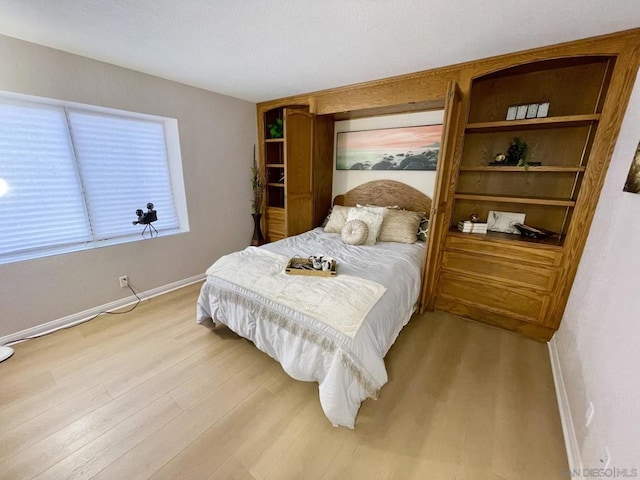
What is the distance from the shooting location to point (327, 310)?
4.69 ft

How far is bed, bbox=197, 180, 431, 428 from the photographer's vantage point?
4.39ft

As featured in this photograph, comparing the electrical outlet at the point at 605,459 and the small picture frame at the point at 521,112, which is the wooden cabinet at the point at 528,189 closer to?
the small picture frame at the point at 521,112

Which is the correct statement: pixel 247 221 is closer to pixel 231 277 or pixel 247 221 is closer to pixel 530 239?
pixel 231 277

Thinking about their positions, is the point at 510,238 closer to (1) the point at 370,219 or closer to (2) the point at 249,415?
(1) the point at 370,219

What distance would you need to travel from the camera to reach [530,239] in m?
2.12

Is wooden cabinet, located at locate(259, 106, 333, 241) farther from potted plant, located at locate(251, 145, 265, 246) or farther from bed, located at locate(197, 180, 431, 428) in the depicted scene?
bed, located at locate(197, 180, 431, 428)

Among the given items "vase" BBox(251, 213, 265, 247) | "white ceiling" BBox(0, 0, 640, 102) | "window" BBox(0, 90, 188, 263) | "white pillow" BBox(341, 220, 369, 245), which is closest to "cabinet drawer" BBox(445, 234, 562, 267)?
"white pillow" BBox(341, 220, 369, 245)

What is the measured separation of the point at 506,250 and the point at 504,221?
0.41 m

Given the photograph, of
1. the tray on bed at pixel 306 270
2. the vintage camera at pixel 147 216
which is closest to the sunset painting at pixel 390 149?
the tray on bed at pixel 306 270

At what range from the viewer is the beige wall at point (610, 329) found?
3.17 ft

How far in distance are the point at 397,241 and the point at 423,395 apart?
1.44m

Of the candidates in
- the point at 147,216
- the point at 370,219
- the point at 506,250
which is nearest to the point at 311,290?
the point at 370,219

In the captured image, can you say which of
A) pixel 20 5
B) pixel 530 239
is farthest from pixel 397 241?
pixel 20 5

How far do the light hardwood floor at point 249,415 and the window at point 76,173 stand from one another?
0.92m
